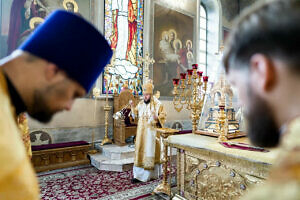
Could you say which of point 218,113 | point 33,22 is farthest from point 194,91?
point 33,22

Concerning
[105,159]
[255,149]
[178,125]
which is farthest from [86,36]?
[178,125]

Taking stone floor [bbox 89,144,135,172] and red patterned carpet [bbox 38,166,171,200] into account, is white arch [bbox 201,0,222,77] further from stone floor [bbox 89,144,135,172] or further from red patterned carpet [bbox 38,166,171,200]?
red patterned carpet [bbox 38,166,171,200]

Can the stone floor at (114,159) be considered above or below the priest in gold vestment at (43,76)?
below

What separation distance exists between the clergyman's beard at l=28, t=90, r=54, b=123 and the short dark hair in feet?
2.66

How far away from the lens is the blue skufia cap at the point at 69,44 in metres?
0.88

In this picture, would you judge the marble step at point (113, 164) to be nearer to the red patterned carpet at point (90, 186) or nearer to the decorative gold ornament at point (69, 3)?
the red patterned carpet at point (90, 186)

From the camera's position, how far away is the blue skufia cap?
2.90 feet

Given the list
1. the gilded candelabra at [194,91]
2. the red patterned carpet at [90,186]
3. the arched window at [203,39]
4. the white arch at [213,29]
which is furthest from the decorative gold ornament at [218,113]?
the white arch at [213,29]

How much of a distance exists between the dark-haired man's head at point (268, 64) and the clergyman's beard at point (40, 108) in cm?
80

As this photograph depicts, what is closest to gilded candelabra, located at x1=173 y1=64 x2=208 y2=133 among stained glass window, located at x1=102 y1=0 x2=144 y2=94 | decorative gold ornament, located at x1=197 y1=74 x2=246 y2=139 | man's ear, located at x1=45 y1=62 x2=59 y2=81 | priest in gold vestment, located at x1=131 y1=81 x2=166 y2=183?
decorative gold ornament, located at x1=197 y1=74 x2=246 y2=139

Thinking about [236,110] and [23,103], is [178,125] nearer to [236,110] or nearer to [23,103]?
[236,110]

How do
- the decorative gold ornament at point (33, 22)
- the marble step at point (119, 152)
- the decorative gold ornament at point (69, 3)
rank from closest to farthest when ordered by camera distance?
the marble step at point (119, 152), the decorative gold ornament at point (33, 22), the decorative gold ornament at point (69, 3)

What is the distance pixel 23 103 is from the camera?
865 mm

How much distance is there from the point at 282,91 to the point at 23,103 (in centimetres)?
98
